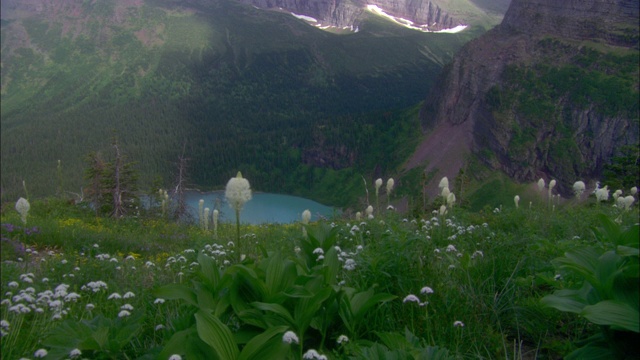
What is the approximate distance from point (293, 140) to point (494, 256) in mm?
150573

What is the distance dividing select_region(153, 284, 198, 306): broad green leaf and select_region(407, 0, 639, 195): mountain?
86.7m

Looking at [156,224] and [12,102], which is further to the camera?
[12,102]

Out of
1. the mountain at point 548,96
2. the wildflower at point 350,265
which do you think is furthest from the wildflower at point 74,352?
the mountain at point 548,96

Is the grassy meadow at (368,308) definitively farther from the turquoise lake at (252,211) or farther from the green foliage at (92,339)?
the turquoise lake at (252,211)

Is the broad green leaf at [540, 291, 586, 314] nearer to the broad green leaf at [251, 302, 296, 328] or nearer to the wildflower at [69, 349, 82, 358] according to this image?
the broad green leaf at [251, 302, 296, 328]

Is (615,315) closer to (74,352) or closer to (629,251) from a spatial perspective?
(629,251)

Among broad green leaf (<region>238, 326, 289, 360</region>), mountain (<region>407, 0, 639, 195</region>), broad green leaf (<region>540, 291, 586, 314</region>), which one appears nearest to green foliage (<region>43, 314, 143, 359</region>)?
broad green leaf (<region>238, 326, 289, 360</region>)

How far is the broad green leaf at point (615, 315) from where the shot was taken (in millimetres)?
2064

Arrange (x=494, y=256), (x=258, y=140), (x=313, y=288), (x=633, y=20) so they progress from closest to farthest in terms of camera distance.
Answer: (x=313, y=288) < (x=494, y=256) < (x=633, y=20) < (x=258, y=140)

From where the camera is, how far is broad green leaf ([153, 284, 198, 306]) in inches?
118

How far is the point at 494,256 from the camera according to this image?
438 cm

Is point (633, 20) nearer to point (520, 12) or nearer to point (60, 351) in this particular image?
point (520, 12)

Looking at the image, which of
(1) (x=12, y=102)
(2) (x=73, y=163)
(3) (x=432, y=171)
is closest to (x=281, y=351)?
(3) (x=432, y=171)

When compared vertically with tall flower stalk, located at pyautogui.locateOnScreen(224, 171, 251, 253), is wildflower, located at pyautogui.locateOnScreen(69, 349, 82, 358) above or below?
below
